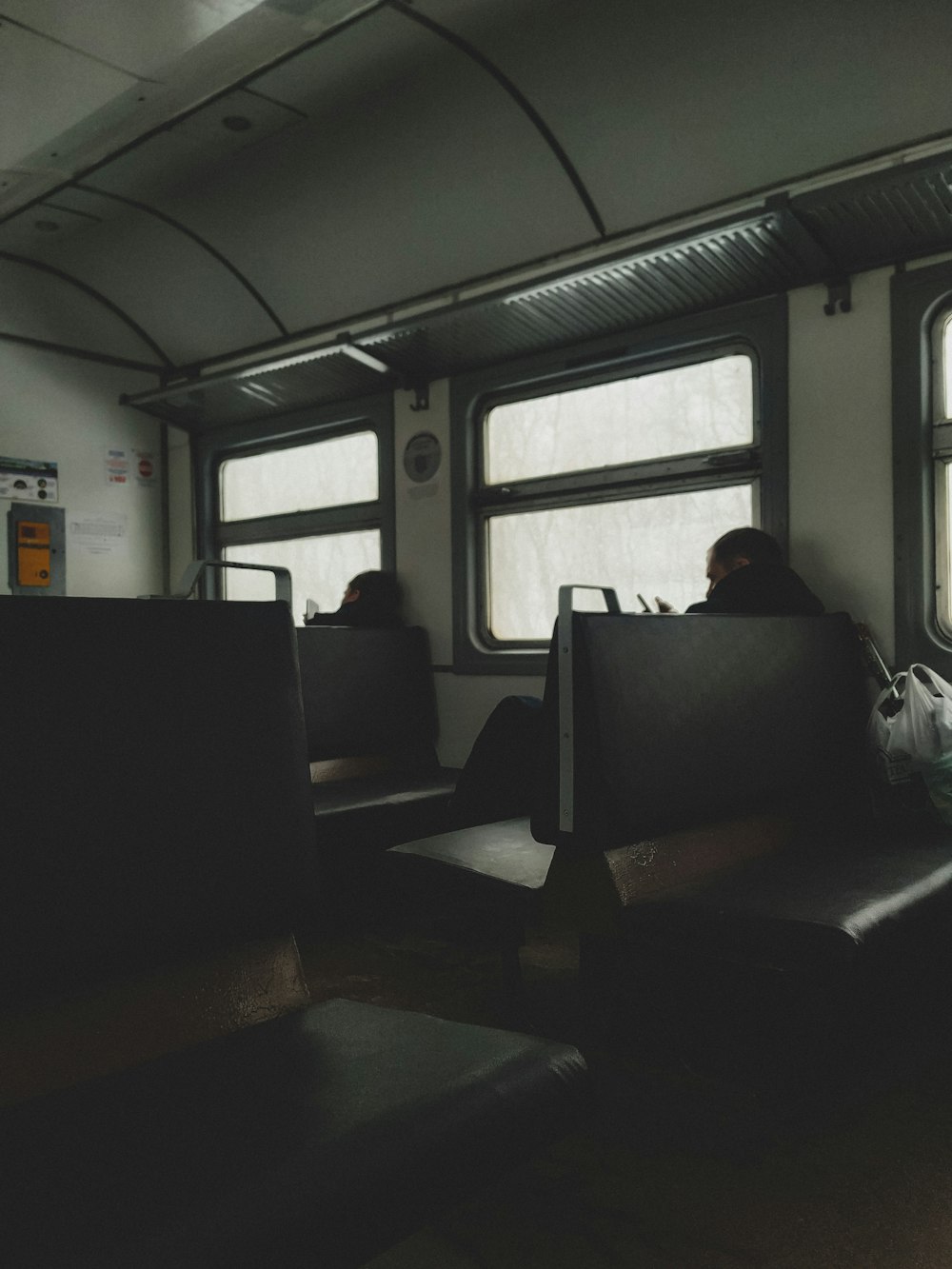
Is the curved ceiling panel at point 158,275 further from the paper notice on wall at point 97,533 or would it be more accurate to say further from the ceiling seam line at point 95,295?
the paper notice on wall at point 97,533

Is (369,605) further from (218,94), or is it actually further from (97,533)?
(218,94)

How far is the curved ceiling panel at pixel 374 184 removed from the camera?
352 cm

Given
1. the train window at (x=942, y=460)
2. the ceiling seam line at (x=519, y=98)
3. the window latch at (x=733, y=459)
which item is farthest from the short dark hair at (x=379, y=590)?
the train window at (x=942, y=460)

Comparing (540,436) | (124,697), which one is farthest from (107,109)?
(124,697)

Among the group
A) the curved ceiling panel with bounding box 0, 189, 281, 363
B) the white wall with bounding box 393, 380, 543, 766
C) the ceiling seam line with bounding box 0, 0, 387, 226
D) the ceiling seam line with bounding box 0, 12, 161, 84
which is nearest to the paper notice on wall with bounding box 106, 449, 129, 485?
the curved ceiling panel with bounding box 0, 189, 281, 363

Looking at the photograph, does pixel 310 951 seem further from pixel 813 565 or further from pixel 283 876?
pixel 813 565

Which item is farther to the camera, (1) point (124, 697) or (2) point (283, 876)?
(2) point (283, 876)

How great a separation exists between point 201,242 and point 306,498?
4.40 feet

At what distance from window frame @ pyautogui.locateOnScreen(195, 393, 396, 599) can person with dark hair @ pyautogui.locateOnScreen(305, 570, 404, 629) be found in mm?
126

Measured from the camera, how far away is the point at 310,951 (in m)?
3.17

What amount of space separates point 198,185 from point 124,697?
3.74m

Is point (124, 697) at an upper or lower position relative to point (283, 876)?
upper

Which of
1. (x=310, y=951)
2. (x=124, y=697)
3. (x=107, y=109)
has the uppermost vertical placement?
(x=107, y=109)

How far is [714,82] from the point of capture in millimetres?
3197
